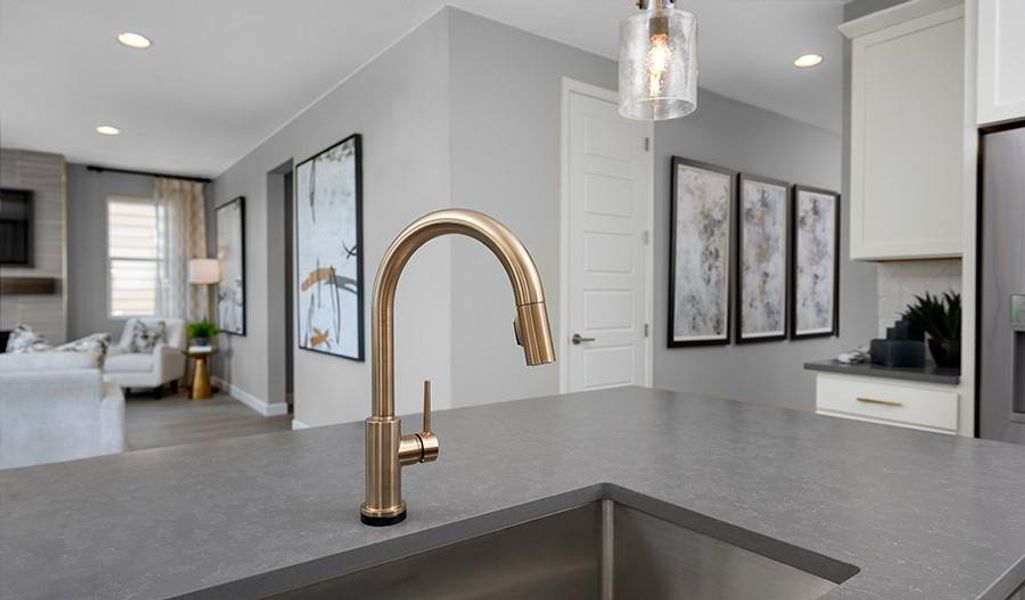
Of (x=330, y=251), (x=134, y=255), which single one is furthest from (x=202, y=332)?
(x=330, y=251)

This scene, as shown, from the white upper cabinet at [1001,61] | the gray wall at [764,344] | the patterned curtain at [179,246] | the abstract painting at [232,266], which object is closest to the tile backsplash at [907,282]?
the gray wall at [764,344]

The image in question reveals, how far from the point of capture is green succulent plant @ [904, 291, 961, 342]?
96.8 inches

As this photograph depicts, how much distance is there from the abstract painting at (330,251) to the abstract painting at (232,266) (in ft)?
5.36

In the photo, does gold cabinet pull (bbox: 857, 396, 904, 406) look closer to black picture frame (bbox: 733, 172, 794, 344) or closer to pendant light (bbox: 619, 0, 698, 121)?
pendant light (bbox: 619, 0, 698, 121)

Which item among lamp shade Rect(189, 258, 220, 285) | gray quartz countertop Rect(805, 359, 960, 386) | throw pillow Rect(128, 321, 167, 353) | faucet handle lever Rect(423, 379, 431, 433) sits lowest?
throw pillow Rect(128, 321, 167, 353)

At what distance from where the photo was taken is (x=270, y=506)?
0.82 m

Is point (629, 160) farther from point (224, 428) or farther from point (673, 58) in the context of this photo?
point (224, 428)

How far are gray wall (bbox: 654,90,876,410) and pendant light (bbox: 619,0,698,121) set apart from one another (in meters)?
2.29

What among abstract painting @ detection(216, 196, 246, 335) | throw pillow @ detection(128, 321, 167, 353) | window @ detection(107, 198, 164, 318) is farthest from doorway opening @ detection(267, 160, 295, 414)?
window @ detection(107, 198, 164, 318)

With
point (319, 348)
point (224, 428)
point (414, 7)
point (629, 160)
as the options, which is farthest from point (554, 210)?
point (224, 428)

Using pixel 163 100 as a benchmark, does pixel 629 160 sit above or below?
below

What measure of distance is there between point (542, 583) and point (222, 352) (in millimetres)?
6990

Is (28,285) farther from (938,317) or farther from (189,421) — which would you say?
(938,317)

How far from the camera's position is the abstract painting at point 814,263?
5082mm
